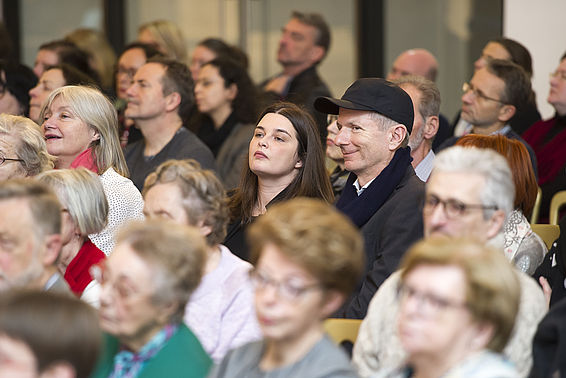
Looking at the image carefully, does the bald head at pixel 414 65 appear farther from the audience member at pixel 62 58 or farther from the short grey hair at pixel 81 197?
the short grey hair at pixel 81 197

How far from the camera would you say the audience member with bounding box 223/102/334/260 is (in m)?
3.64

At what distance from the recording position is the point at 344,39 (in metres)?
7.61

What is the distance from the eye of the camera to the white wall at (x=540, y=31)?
5836 millimetres

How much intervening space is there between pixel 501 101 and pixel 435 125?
2.74 feet

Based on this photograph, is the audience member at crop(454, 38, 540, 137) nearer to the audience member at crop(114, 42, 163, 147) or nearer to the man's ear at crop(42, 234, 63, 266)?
the audience member at crop(114, 42, 163, 147)

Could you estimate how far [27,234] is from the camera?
2.44 metres

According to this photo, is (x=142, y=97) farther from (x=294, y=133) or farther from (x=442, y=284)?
(x=442, y=284)

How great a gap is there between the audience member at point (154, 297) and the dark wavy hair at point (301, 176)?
145 centimetres

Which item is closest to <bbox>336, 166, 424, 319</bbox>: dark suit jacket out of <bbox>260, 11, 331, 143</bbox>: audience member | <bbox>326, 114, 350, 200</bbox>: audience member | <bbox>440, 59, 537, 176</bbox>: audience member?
<bbox>326, 114, 350, 200</bbox>: audience member

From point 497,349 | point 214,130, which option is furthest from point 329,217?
point 214,130

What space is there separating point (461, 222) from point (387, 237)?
2.27 ft

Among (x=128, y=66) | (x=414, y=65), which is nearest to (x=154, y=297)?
(x=128, y=66)

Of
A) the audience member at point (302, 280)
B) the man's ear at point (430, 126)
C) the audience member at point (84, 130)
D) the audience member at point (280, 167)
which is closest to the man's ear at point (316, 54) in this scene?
the man's ear at point (430, 126)

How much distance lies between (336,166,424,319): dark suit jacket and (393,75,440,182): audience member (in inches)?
33.9
